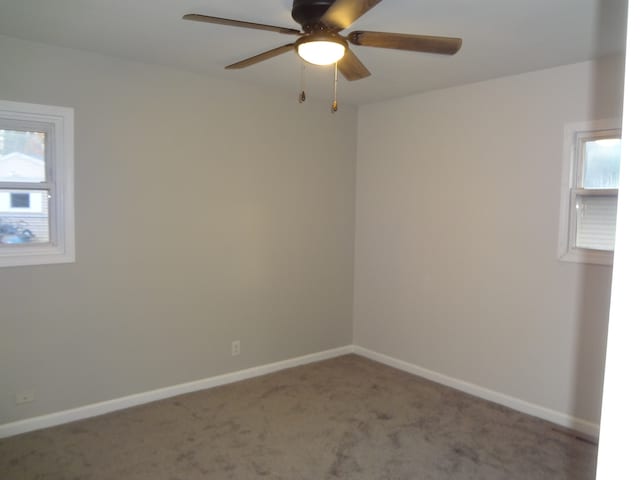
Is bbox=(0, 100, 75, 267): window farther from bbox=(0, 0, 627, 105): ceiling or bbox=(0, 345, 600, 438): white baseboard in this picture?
bbox=(0, 345, 600, 438): white baseboard

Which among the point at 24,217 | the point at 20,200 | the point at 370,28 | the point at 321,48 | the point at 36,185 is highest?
the point at 370,28

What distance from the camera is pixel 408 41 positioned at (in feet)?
6.64

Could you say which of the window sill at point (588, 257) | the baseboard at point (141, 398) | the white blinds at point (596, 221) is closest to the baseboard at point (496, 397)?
the baseboard at point (141, 398)

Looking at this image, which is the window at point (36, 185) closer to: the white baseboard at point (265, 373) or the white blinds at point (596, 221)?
the white baseboard at point (265, 373)

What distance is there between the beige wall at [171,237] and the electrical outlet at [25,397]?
1.1 inches

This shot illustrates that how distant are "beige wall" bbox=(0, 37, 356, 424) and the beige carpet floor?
37cm

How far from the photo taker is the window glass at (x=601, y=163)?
3.01 meters

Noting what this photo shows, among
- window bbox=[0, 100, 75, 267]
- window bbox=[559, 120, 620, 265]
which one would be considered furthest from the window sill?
window bbox=[0, 100, 75, 267]

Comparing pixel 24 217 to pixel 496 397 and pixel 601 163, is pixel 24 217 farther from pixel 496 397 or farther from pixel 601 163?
pixel 601 163

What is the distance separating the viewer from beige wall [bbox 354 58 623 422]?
308 cm

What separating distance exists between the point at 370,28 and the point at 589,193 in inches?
74.8

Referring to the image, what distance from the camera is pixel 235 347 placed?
12.7ft

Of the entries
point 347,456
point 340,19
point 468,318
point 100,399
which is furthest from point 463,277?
point 100,399

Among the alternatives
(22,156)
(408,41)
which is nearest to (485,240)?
(408,41)
